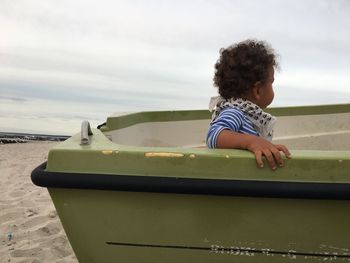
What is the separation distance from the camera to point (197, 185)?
1718mm

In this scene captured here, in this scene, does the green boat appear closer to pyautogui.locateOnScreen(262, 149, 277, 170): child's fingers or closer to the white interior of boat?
pyautogui.locateOnScreen(262, 149, 277, 170): child's fingers

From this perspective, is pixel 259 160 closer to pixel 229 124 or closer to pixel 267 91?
pixel 229 124

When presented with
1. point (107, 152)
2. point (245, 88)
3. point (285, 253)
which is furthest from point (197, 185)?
point (245, 88)

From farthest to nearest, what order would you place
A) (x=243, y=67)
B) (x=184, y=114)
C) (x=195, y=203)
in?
(x=184, y=114) → (x=243, y=67) → (x=195, y=203)

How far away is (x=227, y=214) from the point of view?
1.80m

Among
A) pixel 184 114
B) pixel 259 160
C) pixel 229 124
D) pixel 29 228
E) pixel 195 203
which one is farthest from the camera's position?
pixel 184 114

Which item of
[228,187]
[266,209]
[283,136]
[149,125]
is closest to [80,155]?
[228,187]

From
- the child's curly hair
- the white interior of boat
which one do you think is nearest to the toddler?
the child's curly hair

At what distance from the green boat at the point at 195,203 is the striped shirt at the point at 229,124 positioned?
0.65ft

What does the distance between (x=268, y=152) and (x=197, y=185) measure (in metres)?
0.28

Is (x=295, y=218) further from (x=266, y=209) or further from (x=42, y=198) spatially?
(x=42, y=198)

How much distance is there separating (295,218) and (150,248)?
1.88 feet

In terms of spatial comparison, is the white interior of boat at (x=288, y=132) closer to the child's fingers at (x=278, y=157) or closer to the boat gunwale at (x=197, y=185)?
the boat gunwale at (x=197, y=185)

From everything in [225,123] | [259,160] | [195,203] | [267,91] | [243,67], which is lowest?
[195,203]
